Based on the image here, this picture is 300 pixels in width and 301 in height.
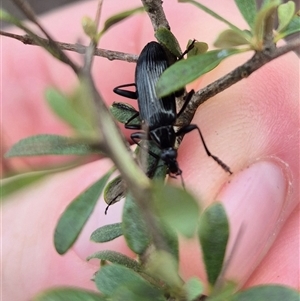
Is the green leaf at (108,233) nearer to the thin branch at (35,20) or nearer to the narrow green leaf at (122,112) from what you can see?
the narrow green leaf at (122,112)

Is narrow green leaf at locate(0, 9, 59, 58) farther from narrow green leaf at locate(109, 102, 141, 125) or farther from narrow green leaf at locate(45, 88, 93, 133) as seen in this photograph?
narrow green leaf at locate(109, 102, 141, 125)

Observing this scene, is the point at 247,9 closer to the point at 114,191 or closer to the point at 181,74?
the point at 181,74


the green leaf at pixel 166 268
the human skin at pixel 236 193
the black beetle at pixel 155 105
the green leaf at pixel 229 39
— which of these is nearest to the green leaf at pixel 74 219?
the green leaf at pixel 166 268

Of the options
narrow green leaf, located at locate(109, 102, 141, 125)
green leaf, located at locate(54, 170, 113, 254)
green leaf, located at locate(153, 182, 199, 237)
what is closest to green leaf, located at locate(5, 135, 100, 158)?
green leaf, located at locate(54, 170, 113, 254)

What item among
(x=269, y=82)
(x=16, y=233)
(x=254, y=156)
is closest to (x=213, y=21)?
(x=269, y=82)

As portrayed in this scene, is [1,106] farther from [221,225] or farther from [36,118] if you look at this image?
[221,225]

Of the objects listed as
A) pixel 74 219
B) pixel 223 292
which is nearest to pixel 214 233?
pixel 223 292

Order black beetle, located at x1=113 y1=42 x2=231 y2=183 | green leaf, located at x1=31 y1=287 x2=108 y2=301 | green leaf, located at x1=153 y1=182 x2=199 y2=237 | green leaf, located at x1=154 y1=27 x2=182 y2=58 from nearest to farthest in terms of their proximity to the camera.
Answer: green leaf, located at x1=153 y1=182 x2=199 y2=237 < green leaf, located at x1=31 y1=287 x2=108 y2=301 < green leaf, located at x1=154 y1=27 x2=182 y2=58 < black beetle, located at x1=113 y1=42 x2=231 y2=183
